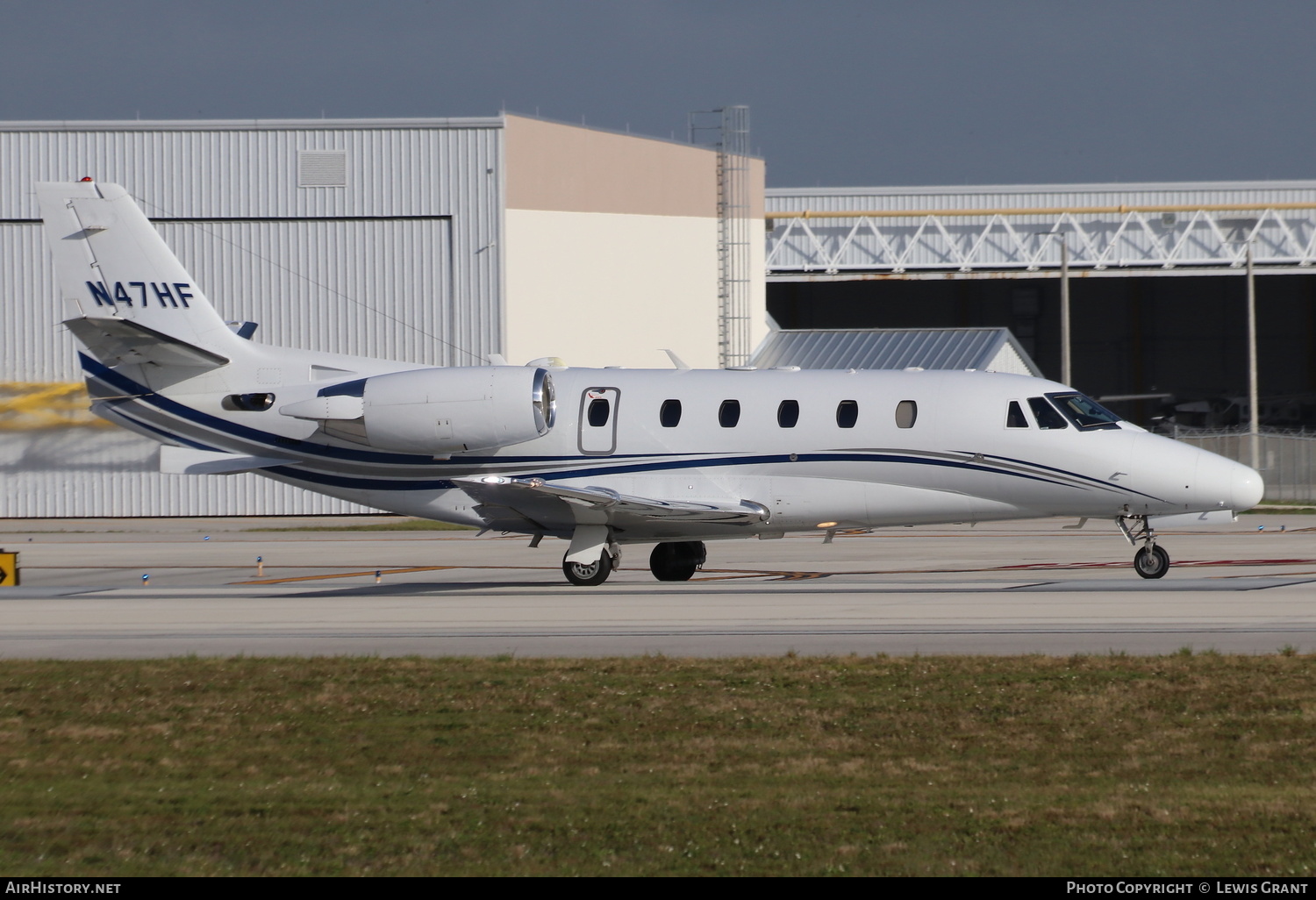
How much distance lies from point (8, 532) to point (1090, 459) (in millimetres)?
35052

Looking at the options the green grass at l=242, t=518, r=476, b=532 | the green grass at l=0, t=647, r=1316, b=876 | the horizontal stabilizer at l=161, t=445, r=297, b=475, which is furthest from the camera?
the green grass at l=242, t=518, r=476, b=532

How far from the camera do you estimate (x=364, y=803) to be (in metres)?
9.41

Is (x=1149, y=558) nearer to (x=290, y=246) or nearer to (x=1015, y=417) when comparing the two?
(x=1015, y=417)

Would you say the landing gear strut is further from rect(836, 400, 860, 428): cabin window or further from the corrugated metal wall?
the corrugated metal wall

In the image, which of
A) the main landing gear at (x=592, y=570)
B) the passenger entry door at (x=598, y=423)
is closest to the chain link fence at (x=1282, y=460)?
the passenger entry door at (x=598, y=423)

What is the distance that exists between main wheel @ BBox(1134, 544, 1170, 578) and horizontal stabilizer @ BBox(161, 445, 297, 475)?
13.5 metres

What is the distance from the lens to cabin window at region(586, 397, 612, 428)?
77.7 ft

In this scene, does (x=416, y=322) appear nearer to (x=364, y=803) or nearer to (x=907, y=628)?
(x=907, y=628)

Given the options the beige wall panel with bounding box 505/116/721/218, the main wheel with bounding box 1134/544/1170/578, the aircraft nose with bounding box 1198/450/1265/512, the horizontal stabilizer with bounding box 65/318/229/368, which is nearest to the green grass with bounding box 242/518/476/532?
the beige wall panel with bounding box 505/116/721/218

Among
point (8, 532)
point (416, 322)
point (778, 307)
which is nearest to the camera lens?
point (8, 532)

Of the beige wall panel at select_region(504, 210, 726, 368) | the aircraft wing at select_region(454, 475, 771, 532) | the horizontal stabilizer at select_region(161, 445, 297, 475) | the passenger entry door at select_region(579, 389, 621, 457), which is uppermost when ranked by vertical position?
the beige wall panel at select_region(504, 210, 726, 368)

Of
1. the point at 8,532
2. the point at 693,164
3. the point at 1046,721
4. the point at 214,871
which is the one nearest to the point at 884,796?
the point at 1046,721

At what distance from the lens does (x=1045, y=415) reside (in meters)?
22.5

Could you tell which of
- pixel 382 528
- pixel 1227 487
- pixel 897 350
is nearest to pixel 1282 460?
pixel 897 350
